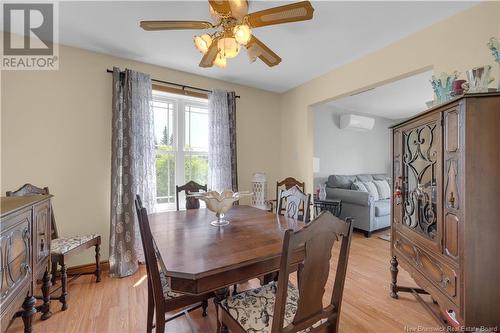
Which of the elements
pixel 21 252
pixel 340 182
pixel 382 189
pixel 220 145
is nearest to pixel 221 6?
pixel 21 252

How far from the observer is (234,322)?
1133mm

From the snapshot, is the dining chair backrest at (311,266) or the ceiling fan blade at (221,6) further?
the ceiling fan blade at (221,6)

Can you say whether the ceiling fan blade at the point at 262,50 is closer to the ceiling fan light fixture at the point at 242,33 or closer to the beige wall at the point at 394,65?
the ceiling fan light fixture at the point at 242,33

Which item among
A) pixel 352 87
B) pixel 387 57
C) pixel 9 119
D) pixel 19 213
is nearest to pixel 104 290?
pixel 19 213

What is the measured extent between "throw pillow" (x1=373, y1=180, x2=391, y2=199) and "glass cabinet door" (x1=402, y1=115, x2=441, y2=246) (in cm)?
289

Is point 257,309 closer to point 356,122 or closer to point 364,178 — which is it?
point 364,178

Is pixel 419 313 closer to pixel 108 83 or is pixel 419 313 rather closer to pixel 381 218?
pixel 381 218

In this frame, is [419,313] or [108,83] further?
[108,83]

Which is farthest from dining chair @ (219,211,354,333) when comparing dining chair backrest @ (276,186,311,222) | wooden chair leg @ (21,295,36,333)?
wooden chair leg @ (21,295,36,333)

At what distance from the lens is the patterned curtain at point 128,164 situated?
8.29ft

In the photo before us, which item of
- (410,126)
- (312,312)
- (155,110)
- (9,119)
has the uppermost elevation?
(155,110)

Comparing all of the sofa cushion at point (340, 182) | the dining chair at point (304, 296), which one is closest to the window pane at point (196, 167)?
the dining chair at point (304, 296)

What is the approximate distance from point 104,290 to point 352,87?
11.2ft

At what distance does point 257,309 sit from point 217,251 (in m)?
0.35
